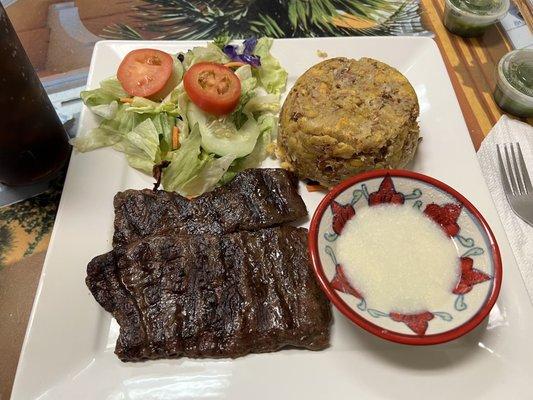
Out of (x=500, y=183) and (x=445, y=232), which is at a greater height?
(x=445, y=232)

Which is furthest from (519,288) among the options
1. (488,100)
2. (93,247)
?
(93,247)

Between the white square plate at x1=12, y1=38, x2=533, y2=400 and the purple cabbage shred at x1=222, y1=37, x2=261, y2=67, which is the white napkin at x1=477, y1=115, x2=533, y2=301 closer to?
the white square plate at x1=12, y1=38, x2=533, y2=400

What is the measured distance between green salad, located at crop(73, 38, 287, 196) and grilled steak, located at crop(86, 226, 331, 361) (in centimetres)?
67

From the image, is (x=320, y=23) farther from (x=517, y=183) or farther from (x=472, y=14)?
(x=517, y=183)

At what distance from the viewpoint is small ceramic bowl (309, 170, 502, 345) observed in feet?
7.50

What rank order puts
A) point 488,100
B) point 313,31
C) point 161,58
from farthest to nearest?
point 313,31
point 488,100
point 161,58

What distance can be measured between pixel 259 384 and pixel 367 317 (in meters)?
0.66

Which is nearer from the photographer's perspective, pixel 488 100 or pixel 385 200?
pixel 385 200

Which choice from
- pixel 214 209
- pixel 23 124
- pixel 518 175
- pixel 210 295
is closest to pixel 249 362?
pixel 210 295

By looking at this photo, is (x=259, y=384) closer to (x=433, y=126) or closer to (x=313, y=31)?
(x=433, y=126)

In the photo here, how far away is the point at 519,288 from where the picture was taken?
271 cm

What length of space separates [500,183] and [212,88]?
2112 millimetres

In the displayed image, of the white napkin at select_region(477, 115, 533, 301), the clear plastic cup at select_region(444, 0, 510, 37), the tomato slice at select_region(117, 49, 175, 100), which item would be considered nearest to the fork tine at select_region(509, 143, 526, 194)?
the white napkin at select_region(477, 115, 533, 301)

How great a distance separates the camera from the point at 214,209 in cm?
299
